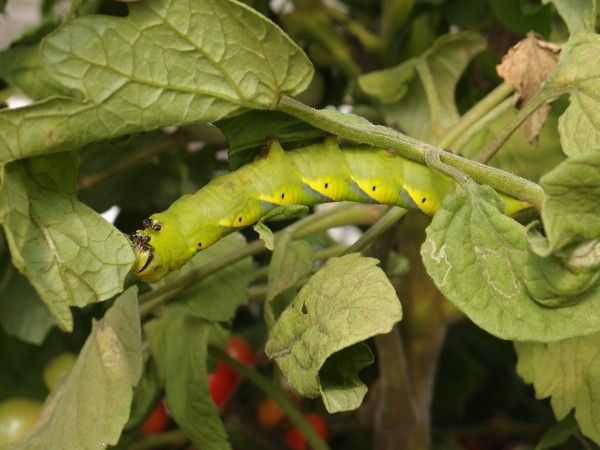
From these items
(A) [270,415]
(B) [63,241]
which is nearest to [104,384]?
(B) [63,241]

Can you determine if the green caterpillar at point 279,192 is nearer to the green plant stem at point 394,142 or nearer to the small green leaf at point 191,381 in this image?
the green plant stem at point 394,142

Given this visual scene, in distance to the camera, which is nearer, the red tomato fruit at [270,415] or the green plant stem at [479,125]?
the green plant stem at [479,125]

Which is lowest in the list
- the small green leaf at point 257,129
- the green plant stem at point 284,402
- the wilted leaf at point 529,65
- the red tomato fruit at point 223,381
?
the red tomato fruit at point 223,381

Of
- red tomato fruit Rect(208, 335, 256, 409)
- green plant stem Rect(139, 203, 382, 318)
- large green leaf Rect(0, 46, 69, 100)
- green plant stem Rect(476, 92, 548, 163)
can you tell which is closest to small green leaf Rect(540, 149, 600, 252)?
green plant stem Rect(476, 92, 548, 163)

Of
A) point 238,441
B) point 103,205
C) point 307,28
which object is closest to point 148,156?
point 103,205

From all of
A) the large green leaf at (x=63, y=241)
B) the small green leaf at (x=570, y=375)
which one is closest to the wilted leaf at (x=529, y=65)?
the small green leaf at (x=570, y=375)

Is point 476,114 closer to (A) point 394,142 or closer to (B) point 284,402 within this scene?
(A) point 394,142

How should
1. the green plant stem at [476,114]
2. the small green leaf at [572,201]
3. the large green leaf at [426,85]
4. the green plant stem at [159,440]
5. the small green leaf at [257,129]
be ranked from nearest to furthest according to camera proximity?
the small green leaf at [572,201] < the small green leaf at [257,129] < the green plant stem at [476,114] < the large green leaf at [426,85] < the green plant stem at [159,440]

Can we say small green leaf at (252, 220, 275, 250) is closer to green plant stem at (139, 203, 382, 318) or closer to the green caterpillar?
the green caterpillar

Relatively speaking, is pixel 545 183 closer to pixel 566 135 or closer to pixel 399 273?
pixel 566 135
